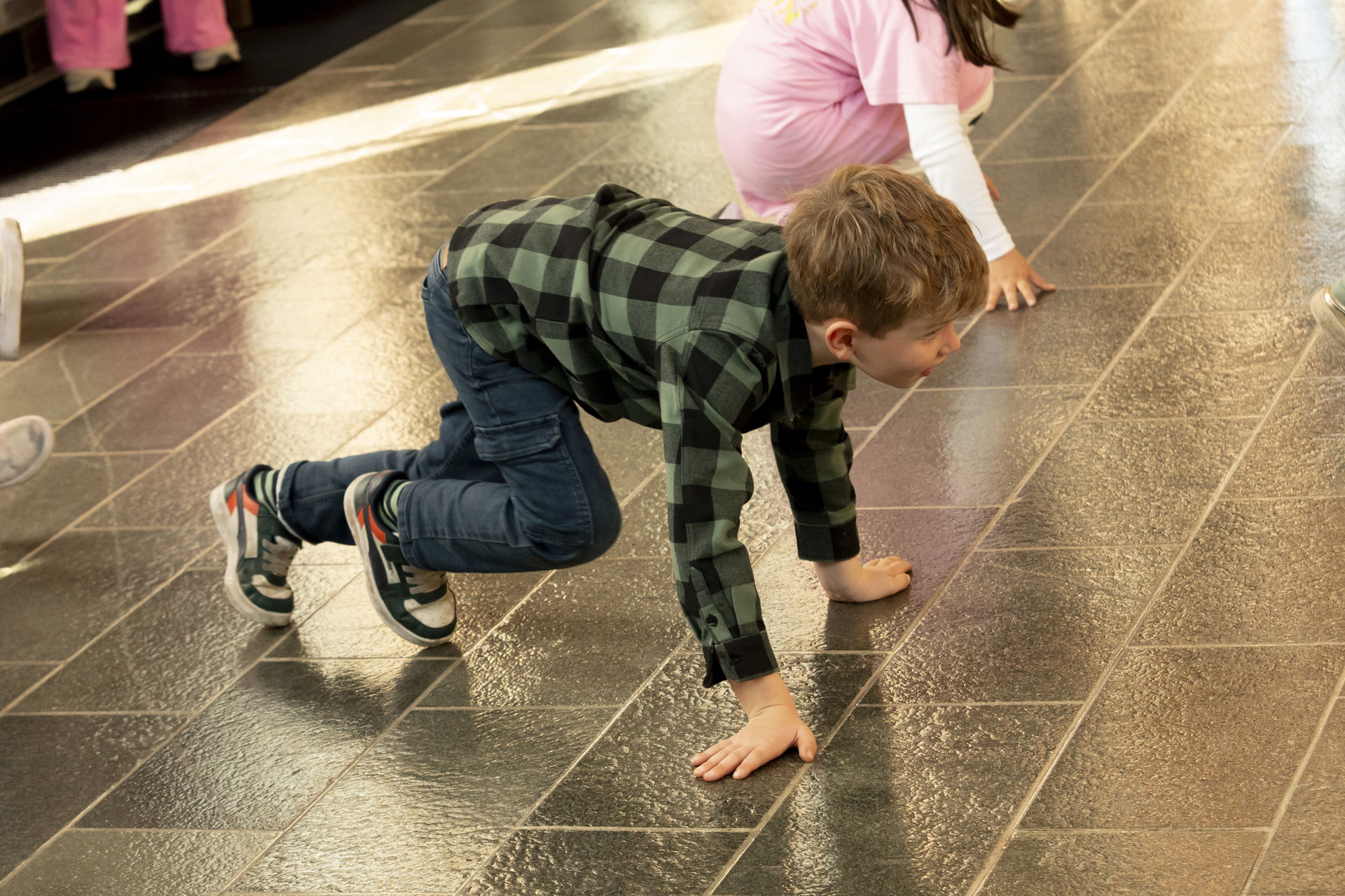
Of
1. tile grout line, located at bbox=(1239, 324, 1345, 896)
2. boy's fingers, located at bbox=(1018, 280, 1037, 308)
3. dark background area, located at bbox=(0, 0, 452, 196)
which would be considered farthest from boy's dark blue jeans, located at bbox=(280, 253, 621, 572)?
dark background area, located at bbox=(0, 0, 452, 196)

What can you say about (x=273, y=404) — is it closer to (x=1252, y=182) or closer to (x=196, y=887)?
(x=196, y=887)

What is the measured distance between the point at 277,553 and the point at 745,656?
0.84 m

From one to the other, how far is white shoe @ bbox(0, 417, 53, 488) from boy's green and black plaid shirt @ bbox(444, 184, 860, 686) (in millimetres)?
1141

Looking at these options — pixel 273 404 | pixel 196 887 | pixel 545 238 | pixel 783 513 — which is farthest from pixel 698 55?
pixel 196 887

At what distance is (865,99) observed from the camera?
2.98 m

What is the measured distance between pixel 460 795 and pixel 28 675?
0.80 metres

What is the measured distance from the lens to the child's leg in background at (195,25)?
18.5 ft

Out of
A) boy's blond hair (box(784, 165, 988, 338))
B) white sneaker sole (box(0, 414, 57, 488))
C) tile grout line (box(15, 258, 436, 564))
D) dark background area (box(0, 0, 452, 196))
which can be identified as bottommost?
tile grout line (box(15, 258, 436, 564))

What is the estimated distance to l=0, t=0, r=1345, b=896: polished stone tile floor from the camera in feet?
5.38

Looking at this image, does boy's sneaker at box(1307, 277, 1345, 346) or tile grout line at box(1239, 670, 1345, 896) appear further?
boy's sneaker at box(1307, 277, 1345, 346)

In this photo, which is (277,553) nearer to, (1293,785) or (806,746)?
(806,746)

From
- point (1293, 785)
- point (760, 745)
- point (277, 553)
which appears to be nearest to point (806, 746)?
point (760, 745)

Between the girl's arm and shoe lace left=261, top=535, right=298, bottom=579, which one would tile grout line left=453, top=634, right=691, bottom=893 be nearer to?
shoe lace left=261, top=535, right=298, bottom=579

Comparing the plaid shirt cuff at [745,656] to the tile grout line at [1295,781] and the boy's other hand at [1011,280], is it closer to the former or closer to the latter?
the tile grout line at [1295,781]
